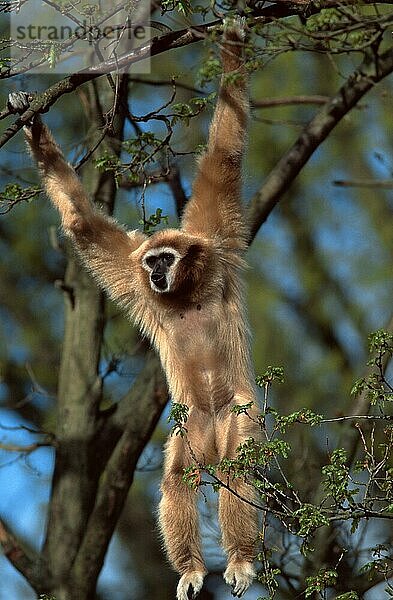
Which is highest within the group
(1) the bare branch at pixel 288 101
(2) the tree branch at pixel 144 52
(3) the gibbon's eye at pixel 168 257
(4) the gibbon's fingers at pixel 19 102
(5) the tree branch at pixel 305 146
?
(1) the bare branch at pixel 288 101

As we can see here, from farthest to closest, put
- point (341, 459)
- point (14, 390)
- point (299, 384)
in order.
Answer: point (299, 384)
point (14, 390)
point (341, 459)

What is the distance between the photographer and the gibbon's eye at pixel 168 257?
27.2 ft

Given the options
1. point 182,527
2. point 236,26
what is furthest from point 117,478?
point 236,26

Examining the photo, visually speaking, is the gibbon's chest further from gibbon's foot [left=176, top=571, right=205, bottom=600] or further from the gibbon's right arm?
gibbon's foot [left=176, top=571, right=205, bottom=600]

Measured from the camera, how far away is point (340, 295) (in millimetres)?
21547

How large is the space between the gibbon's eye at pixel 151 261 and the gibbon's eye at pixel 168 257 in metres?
0.08

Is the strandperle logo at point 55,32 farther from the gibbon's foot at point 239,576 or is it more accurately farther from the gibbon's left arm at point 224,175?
the gibbon's foot at point 239,576

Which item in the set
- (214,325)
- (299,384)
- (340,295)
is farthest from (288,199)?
(214,325)

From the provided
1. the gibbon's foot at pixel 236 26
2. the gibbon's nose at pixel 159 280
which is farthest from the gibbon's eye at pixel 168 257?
the gibbon's foot at pixel 236 26

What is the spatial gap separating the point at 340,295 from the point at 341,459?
16.2 meters

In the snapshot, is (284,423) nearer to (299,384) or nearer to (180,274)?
(180,274)

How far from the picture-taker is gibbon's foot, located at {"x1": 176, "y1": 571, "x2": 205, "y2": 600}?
7.69 meters

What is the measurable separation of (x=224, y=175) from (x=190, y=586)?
3504mm

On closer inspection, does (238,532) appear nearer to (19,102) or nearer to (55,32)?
(19,102)
